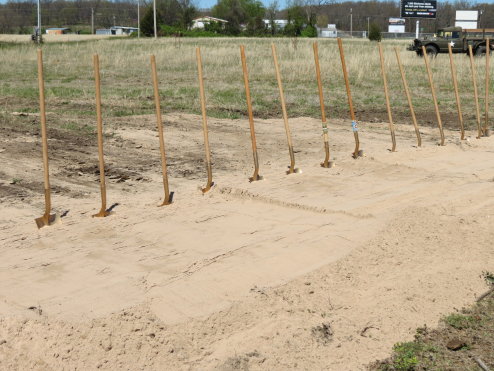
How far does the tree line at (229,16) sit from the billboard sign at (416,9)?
1618 centimetres

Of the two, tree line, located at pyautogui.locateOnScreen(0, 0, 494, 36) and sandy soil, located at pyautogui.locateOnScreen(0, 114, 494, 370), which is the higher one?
tree line, located at pyautogui.locateOnScreen(0, 0, 494, 36)

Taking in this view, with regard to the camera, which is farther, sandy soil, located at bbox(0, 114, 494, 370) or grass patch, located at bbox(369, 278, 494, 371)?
sandy soil, located at bbox(0, 114, 494, 370)

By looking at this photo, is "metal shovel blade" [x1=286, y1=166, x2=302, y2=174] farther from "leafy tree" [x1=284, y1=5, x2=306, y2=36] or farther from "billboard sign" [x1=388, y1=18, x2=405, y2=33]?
"billboard sign" [x1=388, y1=18, x2=405, y2=33]

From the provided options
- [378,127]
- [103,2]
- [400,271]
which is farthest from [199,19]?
[400,271]

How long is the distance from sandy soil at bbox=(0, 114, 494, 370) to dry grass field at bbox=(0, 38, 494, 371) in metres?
0.01

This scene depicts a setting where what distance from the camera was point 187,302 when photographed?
15.5 ft

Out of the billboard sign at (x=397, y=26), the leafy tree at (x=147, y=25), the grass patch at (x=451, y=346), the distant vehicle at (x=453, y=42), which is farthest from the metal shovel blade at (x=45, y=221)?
the billboard sign at (x=397, y=26)

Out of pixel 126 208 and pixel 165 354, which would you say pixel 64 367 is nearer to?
pixel 165 354

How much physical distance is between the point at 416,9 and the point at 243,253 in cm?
5044

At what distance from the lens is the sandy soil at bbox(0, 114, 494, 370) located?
4215mm

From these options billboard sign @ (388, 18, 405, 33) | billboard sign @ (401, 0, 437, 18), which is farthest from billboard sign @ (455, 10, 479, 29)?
billboard sign @ (388, 18, 405, 33)

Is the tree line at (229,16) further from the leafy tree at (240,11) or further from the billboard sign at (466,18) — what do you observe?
the billboard sign at (466,18)

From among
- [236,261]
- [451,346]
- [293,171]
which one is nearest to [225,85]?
[293,171]

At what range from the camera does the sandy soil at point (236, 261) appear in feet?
13.8
